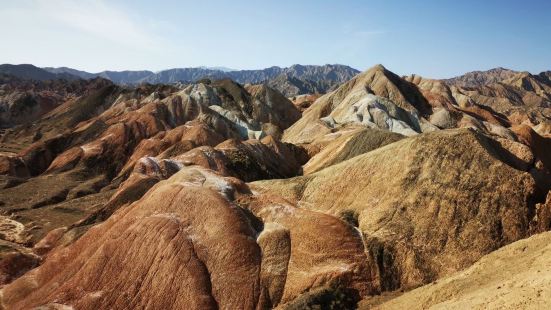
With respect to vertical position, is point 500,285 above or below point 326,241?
above

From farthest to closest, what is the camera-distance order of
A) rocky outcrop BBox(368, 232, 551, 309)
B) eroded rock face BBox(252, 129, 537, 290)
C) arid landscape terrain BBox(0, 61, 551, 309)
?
eroded rock face BBox(252, 129, 537, 290) → arid landscape terrain BBox(0, 61, 551, 309) → rocky outcrop BBox(368, 232, 551, 309)

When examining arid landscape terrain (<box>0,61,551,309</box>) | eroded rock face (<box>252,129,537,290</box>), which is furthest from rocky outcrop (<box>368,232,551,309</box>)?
eroded rock face (<box>252,129,537,290</box>)

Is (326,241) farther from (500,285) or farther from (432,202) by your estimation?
(500,285)

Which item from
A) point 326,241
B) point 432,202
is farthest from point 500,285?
point 326,241

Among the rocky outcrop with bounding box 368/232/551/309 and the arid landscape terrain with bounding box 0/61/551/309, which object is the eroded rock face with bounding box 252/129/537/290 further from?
the rocky outcrop with bounding box 368/232/551/309

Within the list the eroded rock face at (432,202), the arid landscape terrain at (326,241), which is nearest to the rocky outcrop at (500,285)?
the arid landscape terrain at (326,241)

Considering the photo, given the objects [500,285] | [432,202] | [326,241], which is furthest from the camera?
[432,202]

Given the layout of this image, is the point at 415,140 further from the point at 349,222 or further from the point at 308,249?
the point at 308,249

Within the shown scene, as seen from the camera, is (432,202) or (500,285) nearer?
(500,285)
